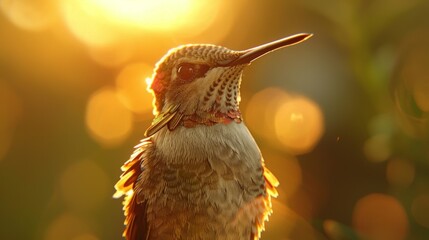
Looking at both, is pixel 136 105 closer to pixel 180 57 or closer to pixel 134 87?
pixel 134 87

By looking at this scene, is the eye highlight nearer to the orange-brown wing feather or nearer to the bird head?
the bird head

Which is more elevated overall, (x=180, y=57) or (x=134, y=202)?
(x=180, y=57)

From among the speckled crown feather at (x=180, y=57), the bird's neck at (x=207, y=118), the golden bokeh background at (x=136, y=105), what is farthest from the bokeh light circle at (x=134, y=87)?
the bird's neck at (x=207, y=118)

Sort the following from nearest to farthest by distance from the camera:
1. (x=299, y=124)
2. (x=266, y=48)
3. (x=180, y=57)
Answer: (x=266, y=48) → (x=180, y=57) → (x=299, y=124)

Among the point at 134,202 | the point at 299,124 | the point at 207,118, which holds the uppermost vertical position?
the point at 207,118

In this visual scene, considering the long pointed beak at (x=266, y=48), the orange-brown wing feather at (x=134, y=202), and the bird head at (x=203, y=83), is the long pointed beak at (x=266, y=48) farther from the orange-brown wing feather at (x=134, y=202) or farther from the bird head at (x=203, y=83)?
the orange-brown wing feather at (x=134, y=202)

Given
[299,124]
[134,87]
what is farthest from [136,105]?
[299,124]

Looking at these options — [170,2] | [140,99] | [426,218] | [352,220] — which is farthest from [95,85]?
[426,218]
